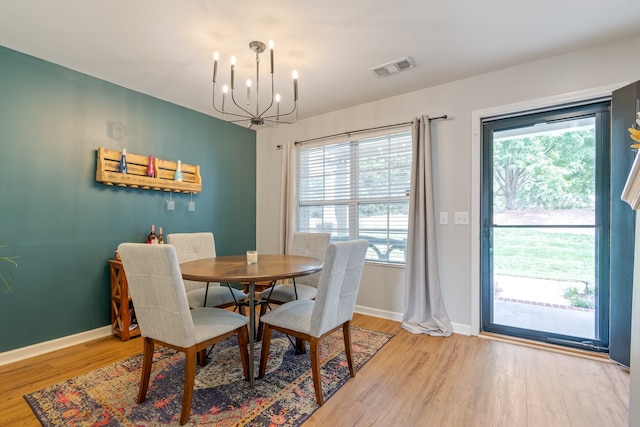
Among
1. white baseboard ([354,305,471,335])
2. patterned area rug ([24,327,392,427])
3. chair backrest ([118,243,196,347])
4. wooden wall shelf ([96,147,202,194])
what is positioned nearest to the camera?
chair backrest ([118,243,196,347])

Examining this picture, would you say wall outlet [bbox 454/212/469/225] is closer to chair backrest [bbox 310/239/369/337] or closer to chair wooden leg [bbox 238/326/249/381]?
chair backrest [bbox 310/239/369/337]

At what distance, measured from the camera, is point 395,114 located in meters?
3.23

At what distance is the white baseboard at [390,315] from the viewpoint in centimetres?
282

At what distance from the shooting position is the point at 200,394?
185 cm

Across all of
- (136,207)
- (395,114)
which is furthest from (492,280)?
(136,207)

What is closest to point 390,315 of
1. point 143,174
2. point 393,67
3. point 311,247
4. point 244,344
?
point 311,247

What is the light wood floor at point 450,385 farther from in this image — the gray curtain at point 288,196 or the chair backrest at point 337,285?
the gray curtain at point 288,196

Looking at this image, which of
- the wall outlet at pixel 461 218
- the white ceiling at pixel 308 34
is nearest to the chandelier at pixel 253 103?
the white ceiling at pixel 308 34

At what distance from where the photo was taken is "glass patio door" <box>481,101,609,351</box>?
243 cm

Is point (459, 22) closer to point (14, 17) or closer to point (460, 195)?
point (460, 195)

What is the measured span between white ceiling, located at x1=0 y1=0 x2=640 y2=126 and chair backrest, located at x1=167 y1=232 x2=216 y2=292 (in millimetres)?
1461

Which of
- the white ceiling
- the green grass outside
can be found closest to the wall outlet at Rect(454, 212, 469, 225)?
the green grass outside

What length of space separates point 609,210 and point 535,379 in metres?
1.42

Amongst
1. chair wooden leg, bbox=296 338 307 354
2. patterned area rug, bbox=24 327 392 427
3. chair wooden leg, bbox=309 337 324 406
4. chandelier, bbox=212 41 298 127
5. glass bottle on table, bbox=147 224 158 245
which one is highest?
chandelier, bbox=212 41 298 127
